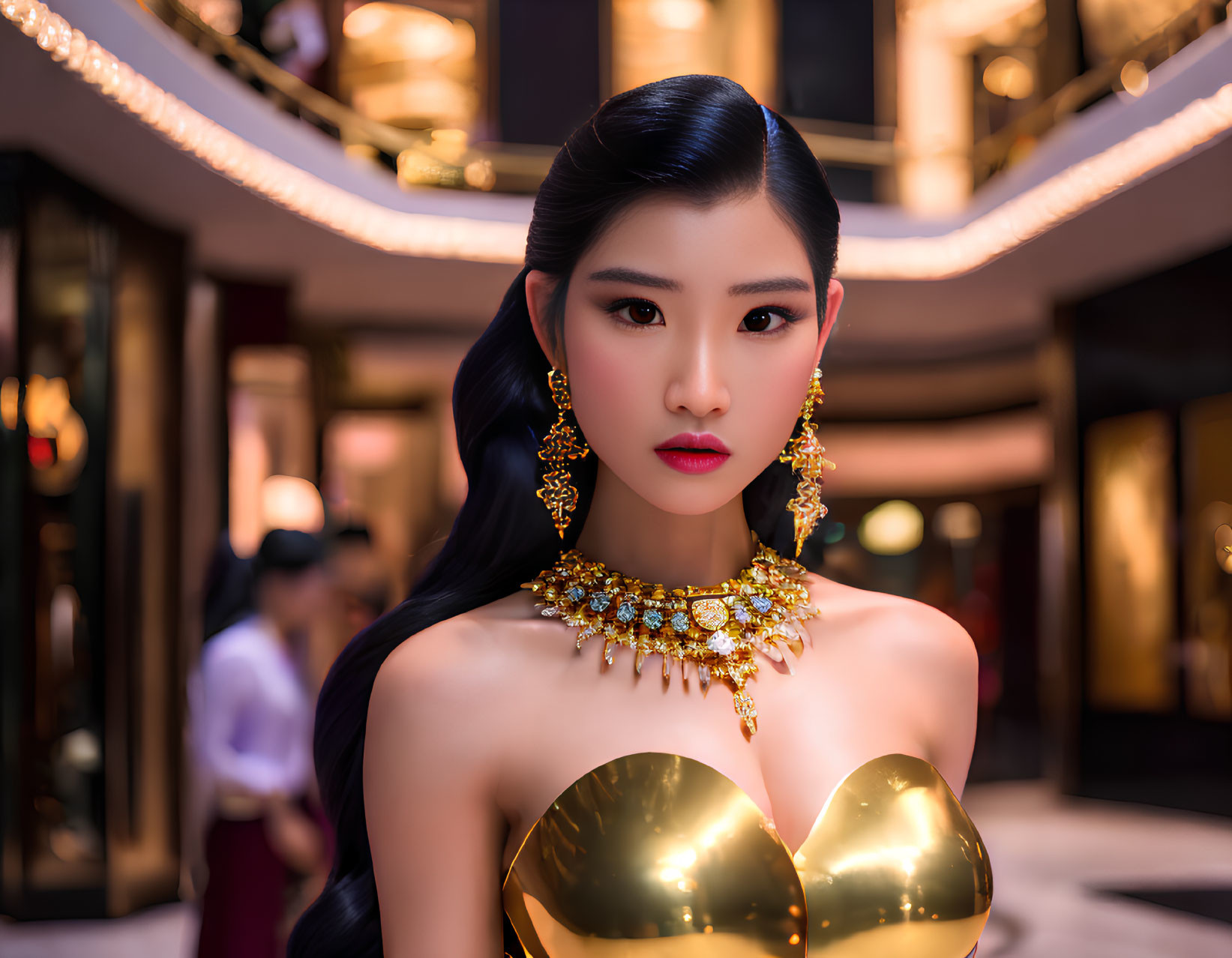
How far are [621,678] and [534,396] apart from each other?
0.37 meters

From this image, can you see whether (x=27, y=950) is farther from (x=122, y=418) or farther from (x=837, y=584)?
(x=837, y=584)

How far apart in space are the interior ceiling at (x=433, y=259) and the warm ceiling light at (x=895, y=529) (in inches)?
56.8

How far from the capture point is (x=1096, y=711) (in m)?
8.52

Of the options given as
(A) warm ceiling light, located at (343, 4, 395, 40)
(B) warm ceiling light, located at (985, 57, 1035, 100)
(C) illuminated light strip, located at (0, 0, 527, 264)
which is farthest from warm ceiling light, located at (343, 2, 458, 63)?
(B) warm ceiling light, located at (985, 57, 1035, 100)

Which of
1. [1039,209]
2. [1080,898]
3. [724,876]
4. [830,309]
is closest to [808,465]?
[830,309]

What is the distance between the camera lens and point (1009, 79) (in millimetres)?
8961

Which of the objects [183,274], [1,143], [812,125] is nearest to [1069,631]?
[812,125]

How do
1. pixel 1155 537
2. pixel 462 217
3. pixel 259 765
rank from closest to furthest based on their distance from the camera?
pixel 259 765 < pixel 462 217 < pixel 1155 537

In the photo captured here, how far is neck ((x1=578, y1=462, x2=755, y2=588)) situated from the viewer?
1314mm

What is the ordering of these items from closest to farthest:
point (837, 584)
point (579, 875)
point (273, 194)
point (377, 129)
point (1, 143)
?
point (579, 875) → point (837, 584) → point (1, 143) → point (273, 194) → point (377, 129)

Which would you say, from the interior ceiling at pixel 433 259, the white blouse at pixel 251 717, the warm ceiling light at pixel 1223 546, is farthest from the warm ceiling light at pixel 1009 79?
the white blouse at pixel 251 717

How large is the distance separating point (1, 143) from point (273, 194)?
4.53 feet

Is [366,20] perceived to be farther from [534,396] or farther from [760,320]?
[760,320]

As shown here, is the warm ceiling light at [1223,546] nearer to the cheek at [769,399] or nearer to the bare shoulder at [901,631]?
the bare shoulder at [901,631]
